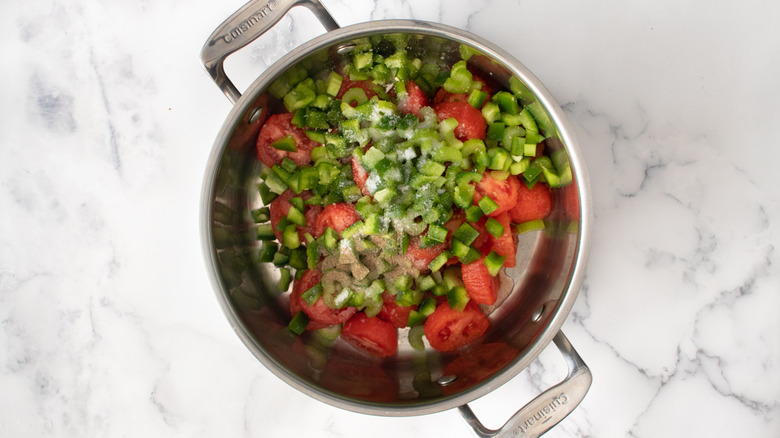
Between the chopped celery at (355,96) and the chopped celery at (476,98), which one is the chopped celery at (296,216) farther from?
the chopped celery at (476,98)

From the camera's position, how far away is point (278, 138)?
1348mm

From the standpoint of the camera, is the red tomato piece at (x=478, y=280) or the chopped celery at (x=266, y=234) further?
the chopped celery at (x=266, y=234)

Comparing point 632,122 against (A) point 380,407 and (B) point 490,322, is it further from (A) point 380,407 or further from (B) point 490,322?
(A) point 380,407

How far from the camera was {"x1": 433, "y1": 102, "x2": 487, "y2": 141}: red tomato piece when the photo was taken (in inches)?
49.7

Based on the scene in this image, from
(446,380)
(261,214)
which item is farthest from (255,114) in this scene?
(446,380)

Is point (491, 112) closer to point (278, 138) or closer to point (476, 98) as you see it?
point (476, 98)

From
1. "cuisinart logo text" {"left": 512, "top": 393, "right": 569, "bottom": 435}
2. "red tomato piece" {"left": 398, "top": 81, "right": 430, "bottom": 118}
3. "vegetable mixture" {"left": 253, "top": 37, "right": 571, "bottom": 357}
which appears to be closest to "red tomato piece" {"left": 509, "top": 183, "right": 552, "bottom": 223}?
"vegetable mixture" {"left": 253, "top": 37, "right": 571, "bottom": 357}

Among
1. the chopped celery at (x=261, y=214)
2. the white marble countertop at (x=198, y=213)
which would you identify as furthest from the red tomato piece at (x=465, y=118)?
the chopped celery at (x=261, y=214)

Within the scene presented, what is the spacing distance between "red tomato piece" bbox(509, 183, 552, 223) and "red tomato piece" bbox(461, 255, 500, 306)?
0.15 m

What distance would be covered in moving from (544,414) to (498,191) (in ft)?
1.76

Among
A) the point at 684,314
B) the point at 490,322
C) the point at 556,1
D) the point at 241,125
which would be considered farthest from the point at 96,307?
the point at 684,314

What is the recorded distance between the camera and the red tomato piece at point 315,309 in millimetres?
1348

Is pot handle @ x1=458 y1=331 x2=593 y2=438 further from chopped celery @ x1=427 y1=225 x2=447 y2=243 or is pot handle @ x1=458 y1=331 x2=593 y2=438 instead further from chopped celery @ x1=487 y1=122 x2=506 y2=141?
chopped celery @ x1=487 y1=122 x2=506 y2=141

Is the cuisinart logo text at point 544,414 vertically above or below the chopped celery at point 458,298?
below
